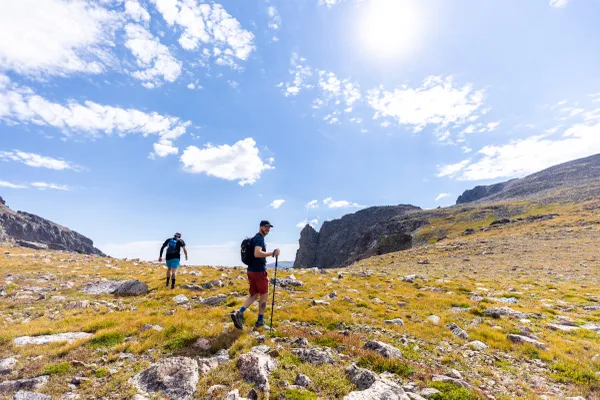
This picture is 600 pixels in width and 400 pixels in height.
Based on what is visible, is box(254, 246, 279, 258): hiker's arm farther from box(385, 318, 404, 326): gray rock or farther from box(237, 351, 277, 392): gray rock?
box(385, 318, 404, 326): gray rock

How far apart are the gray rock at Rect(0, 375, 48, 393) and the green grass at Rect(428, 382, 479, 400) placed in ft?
31.6

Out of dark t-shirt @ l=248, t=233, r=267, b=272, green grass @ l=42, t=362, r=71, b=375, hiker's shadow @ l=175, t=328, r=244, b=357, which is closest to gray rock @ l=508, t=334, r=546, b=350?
dark t-shirt @ l=248, t=233, r=267, b=272

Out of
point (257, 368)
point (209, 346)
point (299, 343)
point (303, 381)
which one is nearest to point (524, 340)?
point (299, 343)

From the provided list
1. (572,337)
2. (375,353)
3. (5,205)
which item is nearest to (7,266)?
(375,353)

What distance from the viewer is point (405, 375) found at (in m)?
8.08

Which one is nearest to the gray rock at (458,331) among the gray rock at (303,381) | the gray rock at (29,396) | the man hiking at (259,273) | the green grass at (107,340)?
the gray rock at (303,381)

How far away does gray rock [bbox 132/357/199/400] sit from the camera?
6.71 m

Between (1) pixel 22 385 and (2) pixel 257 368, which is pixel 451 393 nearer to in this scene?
(2) pixel 257 368

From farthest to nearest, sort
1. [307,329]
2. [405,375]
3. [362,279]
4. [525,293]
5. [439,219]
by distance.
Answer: [439,219], [362,279], [525,293], [307,329], [405,375]

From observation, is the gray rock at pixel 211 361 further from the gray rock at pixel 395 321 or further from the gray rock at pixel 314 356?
the gray rock at pixel 395 321

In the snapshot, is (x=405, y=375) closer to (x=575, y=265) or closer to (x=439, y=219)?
(x=575, y=265)

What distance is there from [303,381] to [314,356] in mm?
1395

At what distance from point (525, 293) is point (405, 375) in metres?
17.8

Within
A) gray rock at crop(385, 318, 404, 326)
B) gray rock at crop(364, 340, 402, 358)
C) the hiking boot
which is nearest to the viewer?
gray rock at crop(364, 340, 402, 358)
